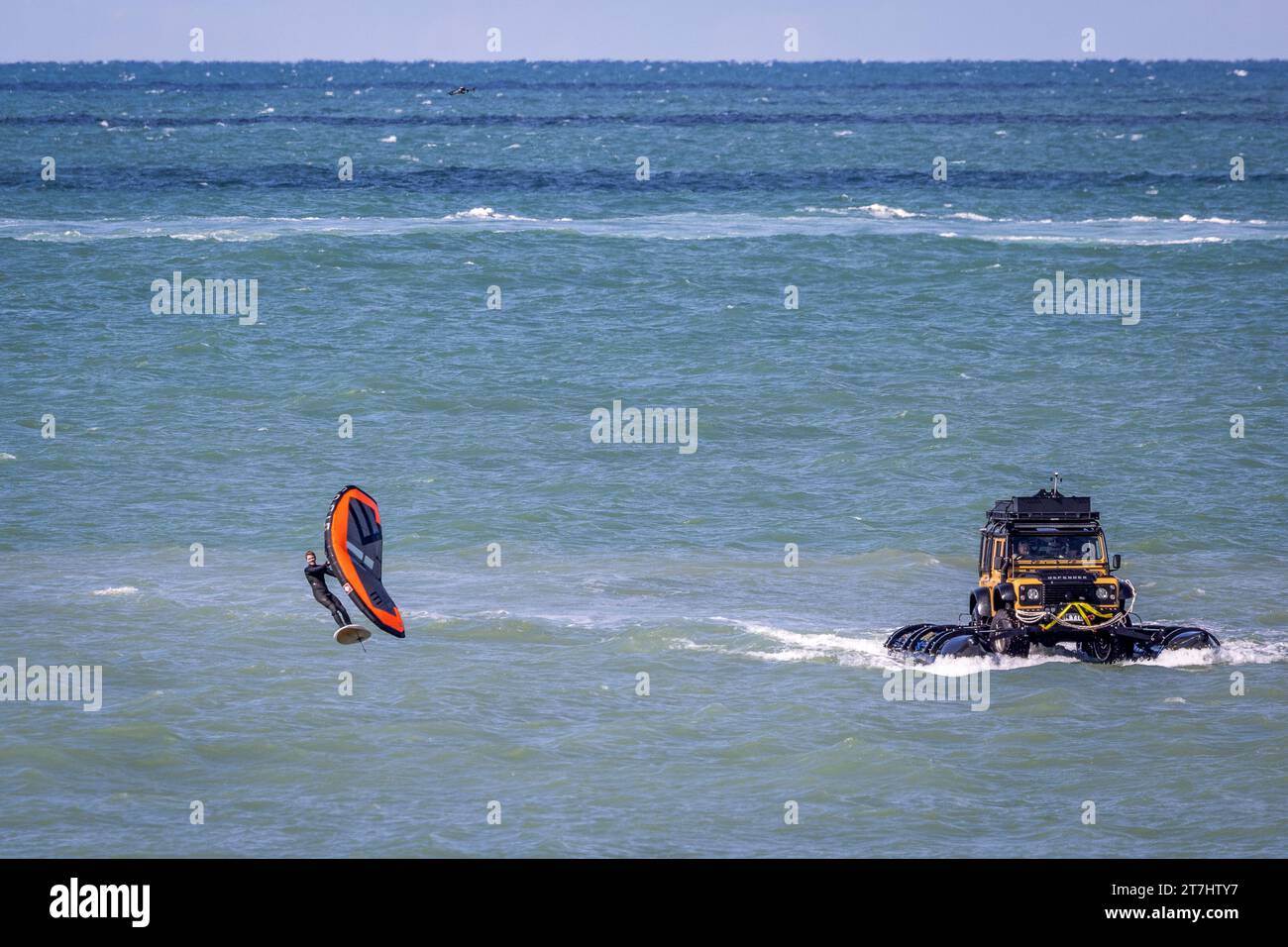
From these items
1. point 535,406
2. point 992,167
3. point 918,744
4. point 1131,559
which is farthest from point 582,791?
point 992,167

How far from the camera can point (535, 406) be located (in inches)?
1953

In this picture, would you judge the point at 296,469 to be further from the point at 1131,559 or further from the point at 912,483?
the point at 1131,559

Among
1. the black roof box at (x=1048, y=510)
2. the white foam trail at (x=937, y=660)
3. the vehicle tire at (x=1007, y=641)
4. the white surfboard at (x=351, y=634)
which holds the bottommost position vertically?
the white foam trail at (x=937, y=660)

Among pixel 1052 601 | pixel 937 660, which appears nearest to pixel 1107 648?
pixel 1052 601

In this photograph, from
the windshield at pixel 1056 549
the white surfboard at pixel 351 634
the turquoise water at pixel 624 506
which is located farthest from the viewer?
the windshield at pixel 1056 549

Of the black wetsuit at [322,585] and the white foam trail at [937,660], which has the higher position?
the black wetsuit at [322,585]

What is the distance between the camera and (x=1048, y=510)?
2836 cm

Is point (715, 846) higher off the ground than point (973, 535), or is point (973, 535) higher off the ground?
point (973, 535)

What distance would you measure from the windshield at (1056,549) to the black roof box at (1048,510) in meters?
0.28

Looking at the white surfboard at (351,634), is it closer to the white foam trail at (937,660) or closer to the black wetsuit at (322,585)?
the black wetsuit at (322,585)

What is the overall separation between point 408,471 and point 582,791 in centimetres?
2147

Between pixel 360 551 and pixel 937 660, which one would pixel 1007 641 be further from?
pixel 360 551

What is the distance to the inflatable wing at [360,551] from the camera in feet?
73.0

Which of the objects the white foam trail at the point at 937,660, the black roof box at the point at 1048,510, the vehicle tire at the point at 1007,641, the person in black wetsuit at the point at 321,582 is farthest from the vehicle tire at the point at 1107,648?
the person in black wetsuit at the point at 321,582
